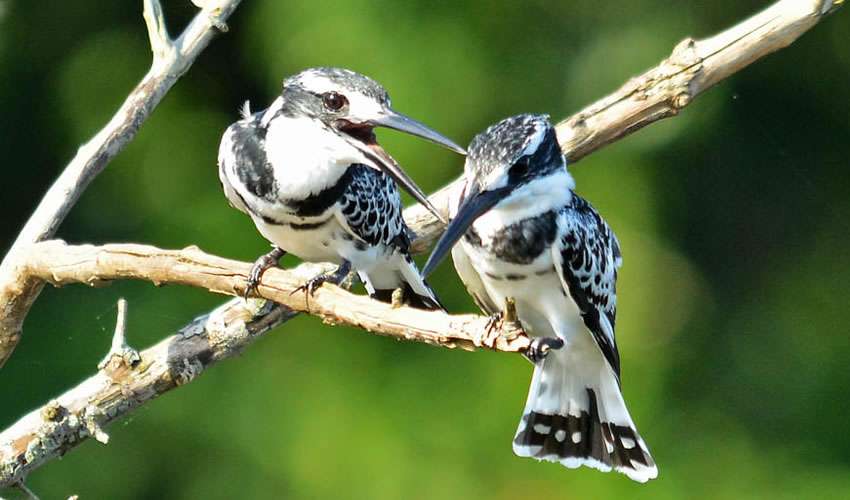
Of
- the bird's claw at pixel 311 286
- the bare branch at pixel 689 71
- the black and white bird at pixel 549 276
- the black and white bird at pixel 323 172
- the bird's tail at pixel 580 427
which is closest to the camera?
the bird's claw at pixel 311 286

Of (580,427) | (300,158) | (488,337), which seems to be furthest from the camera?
(580,427)

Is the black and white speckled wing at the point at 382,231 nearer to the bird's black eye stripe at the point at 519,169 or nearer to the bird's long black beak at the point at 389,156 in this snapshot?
the bird's long black beak at the point at 389,156

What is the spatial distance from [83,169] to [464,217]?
84 cm

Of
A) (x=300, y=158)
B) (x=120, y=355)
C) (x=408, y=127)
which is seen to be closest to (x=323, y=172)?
(x=300, y=158)

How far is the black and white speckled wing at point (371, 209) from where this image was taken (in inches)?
119

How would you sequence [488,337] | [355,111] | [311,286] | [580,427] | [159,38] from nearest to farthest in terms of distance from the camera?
[488,337] → [311,286] → [355,111] → [159,38] → [580,427]

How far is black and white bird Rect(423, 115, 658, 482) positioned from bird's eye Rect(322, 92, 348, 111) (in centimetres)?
28

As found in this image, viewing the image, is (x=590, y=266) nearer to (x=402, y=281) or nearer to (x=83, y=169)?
(x=402, y=281)

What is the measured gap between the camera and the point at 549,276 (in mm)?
2814

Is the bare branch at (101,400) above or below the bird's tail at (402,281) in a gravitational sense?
below

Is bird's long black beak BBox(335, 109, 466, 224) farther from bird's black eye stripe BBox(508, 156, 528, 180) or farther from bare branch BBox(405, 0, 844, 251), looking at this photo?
bare branch BBox(405, 0, 844, 251)

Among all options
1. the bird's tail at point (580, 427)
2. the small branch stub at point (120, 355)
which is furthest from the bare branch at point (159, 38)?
the bird's tail at point (580, 427)

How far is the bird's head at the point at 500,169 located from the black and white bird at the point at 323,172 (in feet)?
0.24

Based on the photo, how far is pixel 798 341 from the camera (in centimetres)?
485
